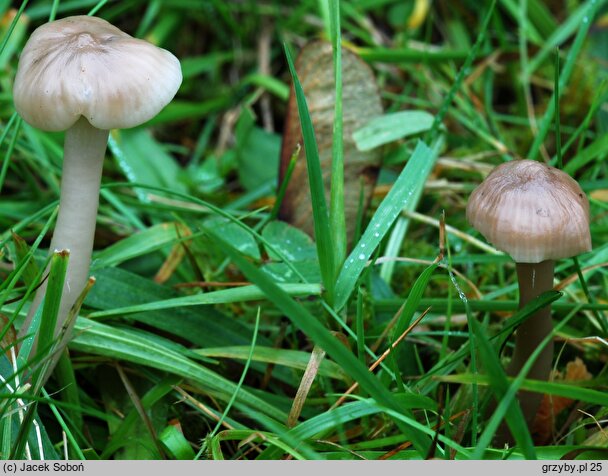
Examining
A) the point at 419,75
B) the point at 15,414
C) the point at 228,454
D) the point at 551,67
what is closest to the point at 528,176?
the point at 228,454

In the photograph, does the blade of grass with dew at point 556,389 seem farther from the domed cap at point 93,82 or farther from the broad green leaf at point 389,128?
the broad green leaf at point 389,128

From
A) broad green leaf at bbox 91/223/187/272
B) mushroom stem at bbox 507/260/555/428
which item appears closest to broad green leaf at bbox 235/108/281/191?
broad green leaf at bbox 91/223/187/272

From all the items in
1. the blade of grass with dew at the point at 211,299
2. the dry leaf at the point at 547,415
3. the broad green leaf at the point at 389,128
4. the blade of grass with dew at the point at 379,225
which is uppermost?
the broad green leaf at the point at 389,128

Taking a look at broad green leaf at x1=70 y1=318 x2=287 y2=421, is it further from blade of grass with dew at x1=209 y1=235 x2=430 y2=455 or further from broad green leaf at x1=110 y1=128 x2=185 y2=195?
broad green leaf at x1=110 y1=128 x2=185 y2=195

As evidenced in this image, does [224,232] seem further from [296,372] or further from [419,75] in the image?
[419,75]

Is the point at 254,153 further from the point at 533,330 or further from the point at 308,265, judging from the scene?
the point at 533,330

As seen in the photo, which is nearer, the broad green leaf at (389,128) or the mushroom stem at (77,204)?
the mushroom stem at (77,204)

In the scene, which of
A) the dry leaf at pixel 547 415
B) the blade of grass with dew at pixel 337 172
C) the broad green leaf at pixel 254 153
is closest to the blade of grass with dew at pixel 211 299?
the blade of grass with dew at pixel 337 172

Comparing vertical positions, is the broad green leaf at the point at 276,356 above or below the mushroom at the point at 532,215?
below

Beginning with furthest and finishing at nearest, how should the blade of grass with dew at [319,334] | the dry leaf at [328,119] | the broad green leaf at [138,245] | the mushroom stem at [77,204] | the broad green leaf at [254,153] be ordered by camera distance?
the broad green leaf at [254,153]
the dry leaf at [328,119]
the broad green leaf at [138,245]
the mushroom stem at [77,204]
the blade of grass with dew at [319,334]
